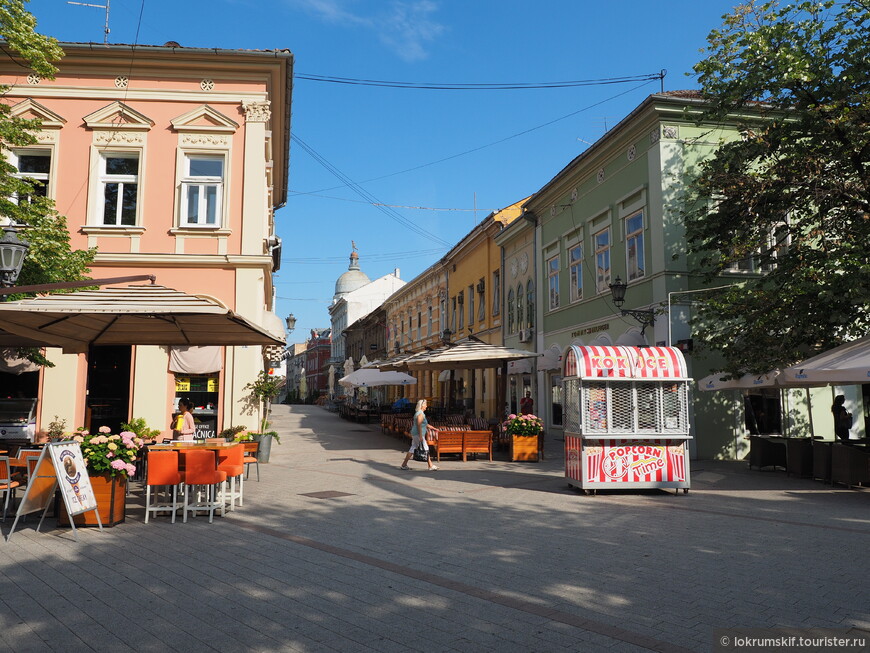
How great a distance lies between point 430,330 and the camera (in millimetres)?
42062

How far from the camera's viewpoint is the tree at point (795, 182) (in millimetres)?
12469

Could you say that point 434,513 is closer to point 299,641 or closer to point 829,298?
point 299,641

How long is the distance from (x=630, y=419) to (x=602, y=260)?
10.5 m

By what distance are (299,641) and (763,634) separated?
10.1ft

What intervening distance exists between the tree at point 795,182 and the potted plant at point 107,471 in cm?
1156

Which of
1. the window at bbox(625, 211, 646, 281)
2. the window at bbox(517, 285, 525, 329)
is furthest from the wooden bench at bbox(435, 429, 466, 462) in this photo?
the window at bbox(517, 285, 525, 329)

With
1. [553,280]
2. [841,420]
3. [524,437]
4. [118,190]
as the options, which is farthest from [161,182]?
[841,420]

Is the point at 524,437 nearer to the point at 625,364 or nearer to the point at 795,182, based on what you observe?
the point at 625,364

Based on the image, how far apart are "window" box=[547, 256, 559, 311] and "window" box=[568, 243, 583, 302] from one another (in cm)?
112

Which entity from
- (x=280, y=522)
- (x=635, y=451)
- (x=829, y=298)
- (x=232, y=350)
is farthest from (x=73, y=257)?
(x=829, y=298)

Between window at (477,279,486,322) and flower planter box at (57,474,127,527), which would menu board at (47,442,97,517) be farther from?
window at (477,279,486,322)

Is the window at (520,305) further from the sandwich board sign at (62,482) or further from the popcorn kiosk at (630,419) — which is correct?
the sandwich board sign at (62,482)

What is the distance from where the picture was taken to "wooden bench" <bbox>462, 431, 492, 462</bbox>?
16375 millimetres

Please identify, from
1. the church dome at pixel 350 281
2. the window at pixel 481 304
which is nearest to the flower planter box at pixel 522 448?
the window at pixel 481 304
